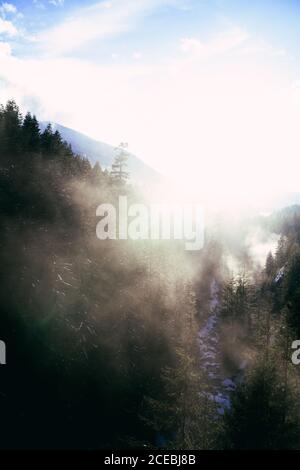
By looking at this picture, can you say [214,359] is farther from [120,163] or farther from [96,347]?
[120,163]

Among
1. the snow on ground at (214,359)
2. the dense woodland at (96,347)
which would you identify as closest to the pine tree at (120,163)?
the dense woodland at (96,347)

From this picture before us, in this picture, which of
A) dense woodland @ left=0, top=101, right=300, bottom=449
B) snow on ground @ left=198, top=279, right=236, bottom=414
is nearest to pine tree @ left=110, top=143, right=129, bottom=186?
dense woodland @ left=0, top=101, right=300, bottom=449

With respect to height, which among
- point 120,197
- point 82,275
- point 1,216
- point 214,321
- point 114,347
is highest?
point 120,197

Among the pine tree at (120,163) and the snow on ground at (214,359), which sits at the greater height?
the pine tree at (120,163)

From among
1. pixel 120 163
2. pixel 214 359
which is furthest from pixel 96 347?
pixel 120 163

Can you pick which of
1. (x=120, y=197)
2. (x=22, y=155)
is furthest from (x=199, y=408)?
(x=120, y=197)

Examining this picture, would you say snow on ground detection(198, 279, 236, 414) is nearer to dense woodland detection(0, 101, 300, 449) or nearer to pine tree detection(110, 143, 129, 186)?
dense woodland detection(0, 101, 300, 449)

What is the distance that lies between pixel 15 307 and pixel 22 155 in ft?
72.6

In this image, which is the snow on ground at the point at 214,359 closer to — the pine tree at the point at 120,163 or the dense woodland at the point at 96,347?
the dense woodland at the point at 96,347

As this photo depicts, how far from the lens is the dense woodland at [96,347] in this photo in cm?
1967

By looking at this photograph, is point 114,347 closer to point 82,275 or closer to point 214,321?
point 82,275

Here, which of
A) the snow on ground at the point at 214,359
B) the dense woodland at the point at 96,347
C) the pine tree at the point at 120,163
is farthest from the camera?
the pine tree at the point at 120,163

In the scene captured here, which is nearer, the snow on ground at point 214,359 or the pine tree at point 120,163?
the snow on ground at point 214,359
